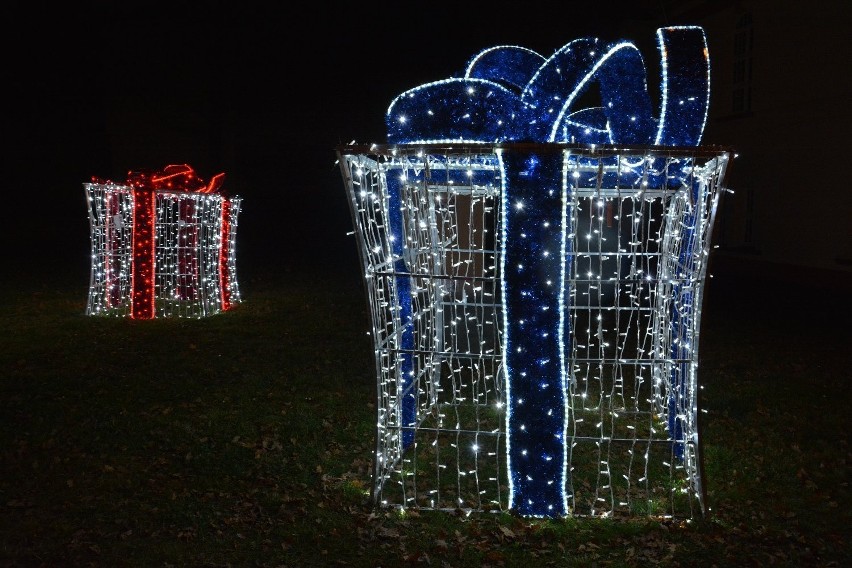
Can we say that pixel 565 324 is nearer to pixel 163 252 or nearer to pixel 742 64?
pixel 163 252

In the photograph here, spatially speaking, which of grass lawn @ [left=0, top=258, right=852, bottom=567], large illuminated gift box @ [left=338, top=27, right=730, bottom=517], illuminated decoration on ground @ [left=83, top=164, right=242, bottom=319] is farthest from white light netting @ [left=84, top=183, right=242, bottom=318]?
large illuminated gift box @ [left=338, top=27, right=730, bottom=517]

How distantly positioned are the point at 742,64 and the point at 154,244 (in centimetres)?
1506

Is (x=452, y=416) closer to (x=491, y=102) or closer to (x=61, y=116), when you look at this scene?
(x=491, y=102)

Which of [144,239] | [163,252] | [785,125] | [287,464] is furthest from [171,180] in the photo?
[785,125]

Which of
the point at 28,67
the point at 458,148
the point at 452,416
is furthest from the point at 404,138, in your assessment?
the point at 28,67

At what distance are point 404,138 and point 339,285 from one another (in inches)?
457

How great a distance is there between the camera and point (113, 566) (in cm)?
419

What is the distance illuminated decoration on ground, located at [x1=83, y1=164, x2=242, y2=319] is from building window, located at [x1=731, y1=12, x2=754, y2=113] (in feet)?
42.9

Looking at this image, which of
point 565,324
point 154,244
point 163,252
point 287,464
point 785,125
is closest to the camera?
point 565,324

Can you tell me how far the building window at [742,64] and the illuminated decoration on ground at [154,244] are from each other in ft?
42.9

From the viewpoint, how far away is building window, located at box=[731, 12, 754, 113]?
63.8 ft

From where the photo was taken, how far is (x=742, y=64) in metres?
19.8

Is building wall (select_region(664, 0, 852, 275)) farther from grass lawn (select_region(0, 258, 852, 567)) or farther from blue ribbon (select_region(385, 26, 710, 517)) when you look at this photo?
blue ribbon (select_region(385, 26, 710, 517))

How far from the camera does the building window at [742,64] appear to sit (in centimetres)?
1945
